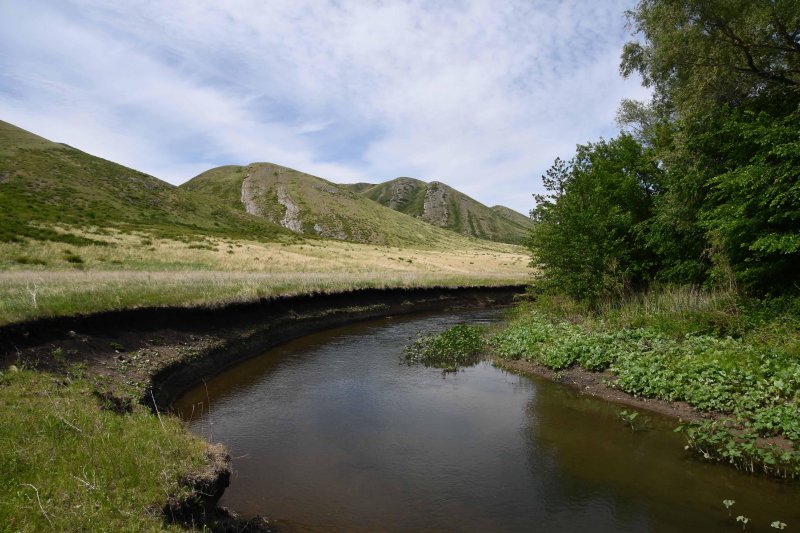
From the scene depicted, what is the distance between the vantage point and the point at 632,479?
9750mm

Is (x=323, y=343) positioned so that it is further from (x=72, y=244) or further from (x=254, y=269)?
(x=72, y=244)

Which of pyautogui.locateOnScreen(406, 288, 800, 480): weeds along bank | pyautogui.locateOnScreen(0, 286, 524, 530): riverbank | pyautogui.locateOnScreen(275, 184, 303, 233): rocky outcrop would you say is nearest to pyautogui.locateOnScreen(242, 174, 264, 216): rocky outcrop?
pyautogui.locateOnScreen(275, 184, 303, 233): rocky outcrop

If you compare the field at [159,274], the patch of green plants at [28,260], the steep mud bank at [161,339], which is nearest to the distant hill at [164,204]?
the field at [159,274]

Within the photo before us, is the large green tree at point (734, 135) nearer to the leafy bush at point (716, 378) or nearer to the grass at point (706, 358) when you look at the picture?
the grass at point (706, 358)

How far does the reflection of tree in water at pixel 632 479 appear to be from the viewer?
27.4 ft

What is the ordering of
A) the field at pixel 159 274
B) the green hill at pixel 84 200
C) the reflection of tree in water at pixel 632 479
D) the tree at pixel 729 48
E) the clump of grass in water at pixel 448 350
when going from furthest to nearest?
the green hill at pixel 84 200 → the clump of grass in water at pixel 448 350 → the field at pixel 159 274 → the tree at pixel 729 48 → the reflection of tree in water at pixel 632 479

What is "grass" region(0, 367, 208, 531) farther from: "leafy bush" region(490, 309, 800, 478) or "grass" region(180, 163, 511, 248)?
"grass" region(180, 163, 511, 248)

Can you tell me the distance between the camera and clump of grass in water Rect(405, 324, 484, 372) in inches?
794

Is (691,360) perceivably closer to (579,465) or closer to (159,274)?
(579,465)

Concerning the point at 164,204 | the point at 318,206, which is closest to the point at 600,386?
the point at 164,204

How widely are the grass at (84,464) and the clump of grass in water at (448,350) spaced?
1213 cm

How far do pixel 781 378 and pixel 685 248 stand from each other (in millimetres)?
10631

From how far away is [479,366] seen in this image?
776 inches

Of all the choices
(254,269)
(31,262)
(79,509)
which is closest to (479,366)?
(79,509)
